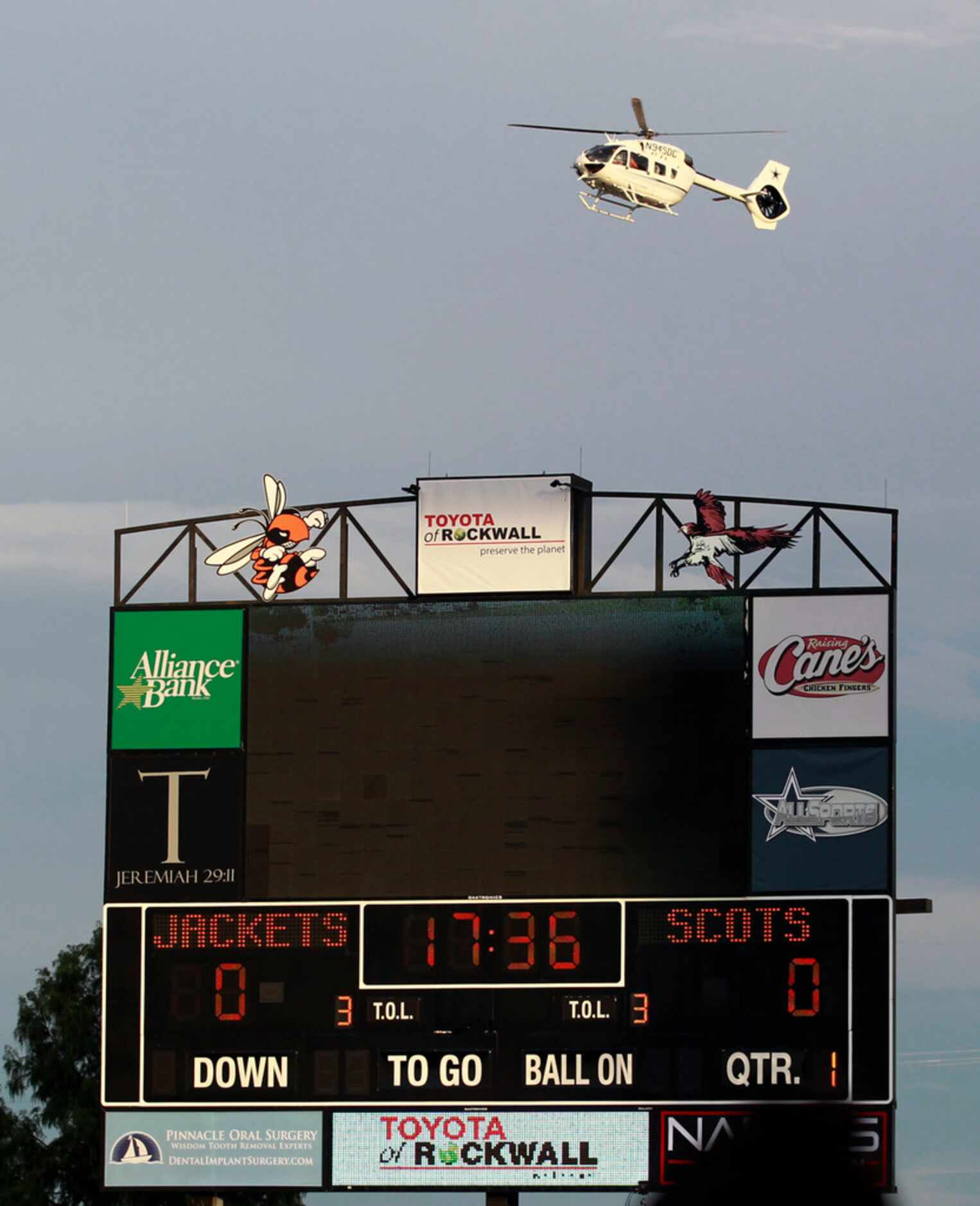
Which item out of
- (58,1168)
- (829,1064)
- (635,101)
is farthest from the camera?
(58,1168)

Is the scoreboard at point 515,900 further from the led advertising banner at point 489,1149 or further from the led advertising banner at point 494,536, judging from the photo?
the led advertising banner at point 494,536

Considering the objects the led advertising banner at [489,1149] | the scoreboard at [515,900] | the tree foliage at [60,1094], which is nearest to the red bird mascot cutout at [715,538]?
the scoreboard at [515,900]

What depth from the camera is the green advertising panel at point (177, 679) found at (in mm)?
21906

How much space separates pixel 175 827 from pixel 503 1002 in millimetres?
3877

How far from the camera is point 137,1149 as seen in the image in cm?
2127

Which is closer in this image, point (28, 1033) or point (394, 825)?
point (394, 825)

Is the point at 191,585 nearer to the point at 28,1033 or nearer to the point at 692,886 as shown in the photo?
the point at 692,886

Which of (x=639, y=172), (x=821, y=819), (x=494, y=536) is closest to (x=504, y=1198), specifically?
(x=821, y=819)

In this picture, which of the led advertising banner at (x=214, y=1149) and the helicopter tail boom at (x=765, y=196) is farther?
the helicopter tail boom at (x=765, y=196)

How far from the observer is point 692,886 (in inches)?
808

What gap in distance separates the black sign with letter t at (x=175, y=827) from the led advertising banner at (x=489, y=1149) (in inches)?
106

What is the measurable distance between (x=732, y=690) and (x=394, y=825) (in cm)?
358

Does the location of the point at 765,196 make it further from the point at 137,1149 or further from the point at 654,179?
the point at 137,1149

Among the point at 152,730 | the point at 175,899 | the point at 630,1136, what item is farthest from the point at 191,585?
the point at 630,1136
